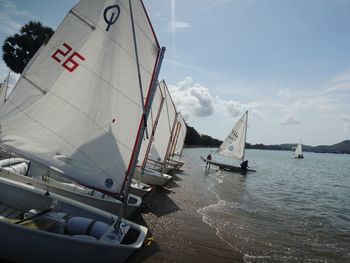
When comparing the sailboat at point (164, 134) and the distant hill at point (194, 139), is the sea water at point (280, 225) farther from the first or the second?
the distant hill at point (194, 139)

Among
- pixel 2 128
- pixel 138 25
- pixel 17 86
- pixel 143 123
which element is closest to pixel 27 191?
pixel 2 128

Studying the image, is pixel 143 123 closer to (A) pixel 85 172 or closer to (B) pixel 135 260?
(A) pixel 85 172

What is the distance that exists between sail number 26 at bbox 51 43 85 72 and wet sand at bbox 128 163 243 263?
19.1 ft

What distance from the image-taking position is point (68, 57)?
688 cm

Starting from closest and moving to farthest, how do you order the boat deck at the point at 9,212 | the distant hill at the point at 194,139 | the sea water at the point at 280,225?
the boat deck at the point at 9,212 → the sea water at the point at 280,225 → the distant hill at the point at 194,139

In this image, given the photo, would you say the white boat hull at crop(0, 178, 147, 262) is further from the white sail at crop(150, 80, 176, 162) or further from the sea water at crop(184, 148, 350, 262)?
the white sail at crop(150, 80, 176, 162)

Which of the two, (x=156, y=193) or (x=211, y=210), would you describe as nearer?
(x=211, y=210)

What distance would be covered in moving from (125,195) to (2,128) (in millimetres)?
3519

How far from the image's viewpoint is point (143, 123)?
264 inches

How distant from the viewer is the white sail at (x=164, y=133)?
2042 centimetres

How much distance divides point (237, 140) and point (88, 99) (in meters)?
35.5

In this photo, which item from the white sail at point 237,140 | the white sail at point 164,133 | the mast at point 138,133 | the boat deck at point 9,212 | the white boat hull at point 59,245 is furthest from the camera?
the white sail at point 237,140

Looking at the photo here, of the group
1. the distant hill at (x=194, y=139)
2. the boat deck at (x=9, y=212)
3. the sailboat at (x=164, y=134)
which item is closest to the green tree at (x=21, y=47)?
the sailboat at (x=164, y=134)

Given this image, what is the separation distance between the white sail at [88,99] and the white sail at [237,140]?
3502 centimetres
